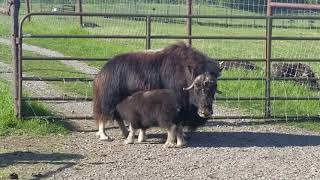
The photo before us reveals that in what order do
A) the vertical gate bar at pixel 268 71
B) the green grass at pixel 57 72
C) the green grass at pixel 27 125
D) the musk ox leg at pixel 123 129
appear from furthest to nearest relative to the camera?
the green grass at pixel 57 72, the vertical gate bar at pixel 268 71, the green grass at pixel 27 125, the musk ox leg at pixel 123 129

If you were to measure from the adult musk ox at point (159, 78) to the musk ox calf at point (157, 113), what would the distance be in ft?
0.45

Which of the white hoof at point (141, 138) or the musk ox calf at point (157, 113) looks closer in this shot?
the musk ox calf at point (157, 113)

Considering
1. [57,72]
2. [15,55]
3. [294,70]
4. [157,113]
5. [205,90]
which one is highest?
[15,55]

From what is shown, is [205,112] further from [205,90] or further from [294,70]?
[294,70]

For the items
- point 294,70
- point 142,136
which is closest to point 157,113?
point 142,136

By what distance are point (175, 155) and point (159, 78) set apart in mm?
1203

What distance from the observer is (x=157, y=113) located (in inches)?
391

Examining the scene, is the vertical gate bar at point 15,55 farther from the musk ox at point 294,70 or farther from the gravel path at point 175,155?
the musk ox at point 294,70

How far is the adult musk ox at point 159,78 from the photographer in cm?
991

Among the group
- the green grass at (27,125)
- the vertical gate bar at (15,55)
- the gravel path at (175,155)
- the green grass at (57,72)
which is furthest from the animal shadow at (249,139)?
the green grass at (57,72)

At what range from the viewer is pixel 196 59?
33.0ft

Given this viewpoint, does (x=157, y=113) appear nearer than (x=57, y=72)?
Yes

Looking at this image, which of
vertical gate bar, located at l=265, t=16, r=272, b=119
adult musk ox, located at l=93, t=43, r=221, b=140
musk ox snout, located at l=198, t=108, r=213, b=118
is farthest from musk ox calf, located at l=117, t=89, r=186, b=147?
vertical gate bar, located at l=265, t=16, r=272, b=119

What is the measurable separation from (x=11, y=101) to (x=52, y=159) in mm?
2706
